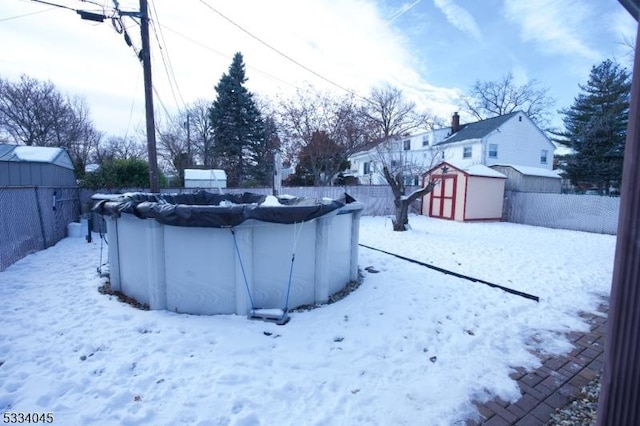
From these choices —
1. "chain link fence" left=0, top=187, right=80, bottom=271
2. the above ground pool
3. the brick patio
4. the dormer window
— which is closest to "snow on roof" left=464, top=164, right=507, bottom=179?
the dormer window

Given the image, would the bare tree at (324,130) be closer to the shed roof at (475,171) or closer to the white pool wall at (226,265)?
the shed roof at (475,171)

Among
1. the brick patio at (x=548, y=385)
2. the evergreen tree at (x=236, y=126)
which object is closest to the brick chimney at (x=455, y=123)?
the evergreen tree at (x=236, y=126)

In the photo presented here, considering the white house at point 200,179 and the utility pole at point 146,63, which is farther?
the white house at point 200,179

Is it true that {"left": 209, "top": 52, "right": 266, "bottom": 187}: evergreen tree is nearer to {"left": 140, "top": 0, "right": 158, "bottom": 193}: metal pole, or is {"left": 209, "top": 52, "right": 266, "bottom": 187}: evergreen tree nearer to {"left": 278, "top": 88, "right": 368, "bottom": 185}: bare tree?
{"left": 278, "top": 88, "right": 368, "bottom": 185}: bare tree

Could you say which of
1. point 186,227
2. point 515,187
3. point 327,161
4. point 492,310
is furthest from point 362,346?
point 327,161

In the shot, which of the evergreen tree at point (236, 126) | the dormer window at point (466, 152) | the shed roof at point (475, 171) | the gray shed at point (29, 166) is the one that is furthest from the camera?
the evergreen tree at point (236, 126)

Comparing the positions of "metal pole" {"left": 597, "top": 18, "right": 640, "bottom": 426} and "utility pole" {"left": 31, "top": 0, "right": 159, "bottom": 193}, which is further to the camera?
"utility pole" {"left": 31, "top": 0, "right": 159, "bottom": 193}

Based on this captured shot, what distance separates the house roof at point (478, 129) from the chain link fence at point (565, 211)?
6864 millimetres

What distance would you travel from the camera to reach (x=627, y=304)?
52.2 inches

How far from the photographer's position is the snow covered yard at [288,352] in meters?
2.33

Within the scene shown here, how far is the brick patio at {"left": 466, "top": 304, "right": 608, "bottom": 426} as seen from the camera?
2307 millimetres

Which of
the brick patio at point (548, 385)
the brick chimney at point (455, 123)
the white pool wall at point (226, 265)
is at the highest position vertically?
the brick chimney at point (455, 123)

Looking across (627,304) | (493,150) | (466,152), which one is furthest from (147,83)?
(493,150)

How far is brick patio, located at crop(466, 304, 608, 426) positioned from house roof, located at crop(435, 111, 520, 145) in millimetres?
18915
